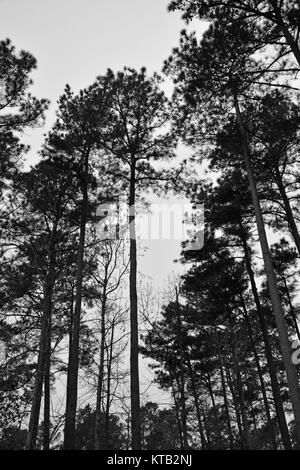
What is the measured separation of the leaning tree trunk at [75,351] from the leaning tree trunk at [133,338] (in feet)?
5.20

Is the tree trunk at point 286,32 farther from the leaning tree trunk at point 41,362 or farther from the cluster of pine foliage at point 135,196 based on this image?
the leaning tree trunk at point 41,362

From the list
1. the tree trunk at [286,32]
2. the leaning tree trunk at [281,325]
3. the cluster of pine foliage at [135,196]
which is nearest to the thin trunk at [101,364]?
the cluster of pine foliage at [135,196]

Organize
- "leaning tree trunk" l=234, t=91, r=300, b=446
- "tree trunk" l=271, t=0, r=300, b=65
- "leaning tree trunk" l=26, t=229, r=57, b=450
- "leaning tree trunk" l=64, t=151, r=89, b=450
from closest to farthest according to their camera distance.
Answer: "leaning tree trunk" l=234, t=91, r=300, b=446, "leaning tree trunk" l=26, t=229, r=57, b=450, "tree trunk" l=271, t=0, r=300, b=65, "leaning tree trunk" l=64, t=151, r=89, b=450

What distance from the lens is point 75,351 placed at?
31.1ft

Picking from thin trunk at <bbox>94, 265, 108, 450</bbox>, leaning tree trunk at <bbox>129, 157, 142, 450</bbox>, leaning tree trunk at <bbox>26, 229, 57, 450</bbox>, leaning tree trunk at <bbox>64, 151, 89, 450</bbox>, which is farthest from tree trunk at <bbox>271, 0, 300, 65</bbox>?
thin trunk at <bbox>94, 265, 108, 450</bbox>

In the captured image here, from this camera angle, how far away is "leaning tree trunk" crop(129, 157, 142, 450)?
7784mm

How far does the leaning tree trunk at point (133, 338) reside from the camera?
25.5 feet

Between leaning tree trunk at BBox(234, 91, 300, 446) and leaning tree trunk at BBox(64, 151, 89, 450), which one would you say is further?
leaning tree trunk at BBox(64, 151, 89, 450)

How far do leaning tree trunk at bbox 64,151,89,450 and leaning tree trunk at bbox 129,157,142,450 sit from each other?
158cm

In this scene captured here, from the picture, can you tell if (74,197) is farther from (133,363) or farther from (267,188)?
(267,188)

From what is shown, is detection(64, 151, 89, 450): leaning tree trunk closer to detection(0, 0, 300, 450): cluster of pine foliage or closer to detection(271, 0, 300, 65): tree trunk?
detection(0, 0, 300, 450): cluster of pine foliage

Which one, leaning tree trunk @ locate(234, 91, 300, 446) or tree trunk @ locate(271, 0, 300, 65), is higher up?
tree trunk @ locate(271, 0, 300, 65)

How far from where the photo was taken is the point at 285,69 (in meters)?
7.69
